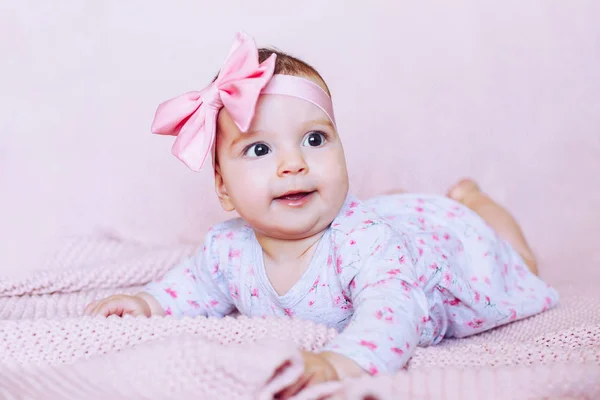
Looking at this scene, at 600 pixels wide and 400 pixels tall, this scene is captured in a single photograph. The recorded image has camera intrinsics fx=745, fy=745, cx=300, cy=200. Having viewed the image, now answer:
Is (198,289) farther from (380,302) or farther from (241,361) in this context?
(241,361)

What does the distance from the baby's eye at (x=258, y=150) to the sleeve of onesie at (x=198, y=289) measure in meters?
0.28

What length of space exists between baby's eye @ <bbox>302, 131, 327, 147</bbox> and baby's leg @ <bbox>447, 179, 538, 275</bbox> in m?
0.69

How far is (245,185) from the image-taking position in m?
1.25

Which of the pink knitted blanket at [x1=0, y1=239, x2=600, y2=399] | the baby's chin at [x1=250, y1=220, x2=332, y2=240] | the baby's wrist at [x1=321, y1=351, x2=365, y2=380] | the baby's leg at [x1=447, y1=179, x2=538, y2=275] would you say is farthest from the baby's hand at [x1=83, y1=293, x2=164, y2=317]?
the baby's leg at [x1=447, y1=179, x2=538, y2=275]

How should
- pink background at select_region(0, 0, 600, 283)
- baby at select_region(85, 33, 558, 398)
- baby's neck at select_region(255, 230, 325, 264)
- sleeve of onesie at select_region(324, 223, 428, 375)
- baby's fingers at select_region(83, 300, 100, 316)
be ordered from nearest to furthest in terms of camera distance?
1. sleeve of onesie at select_region(324, 223, 428, 375)
2. baby at select_region(85, 33, 558, 398)
3. baby's neck at select_region(255, 230, 325, 264)
4. baby's fingers at select_region(83, 300, 100, 316)
5. pink background at select_region(0, 0, 600, 283)

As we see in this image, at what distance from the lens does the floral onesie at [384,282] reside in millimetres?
1075

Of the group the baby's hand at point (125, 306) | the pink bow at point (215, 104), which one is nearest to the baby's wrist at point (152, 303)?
the baby's hand at point (125, 306)

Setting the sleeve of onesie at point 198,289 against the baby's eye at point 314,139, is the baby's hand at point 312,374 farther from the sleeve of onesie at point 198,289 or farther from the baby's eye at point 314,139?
the sleeve of onesie at point 198,289

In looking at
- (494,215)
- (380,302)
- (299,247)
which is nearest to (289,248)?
(299,247)

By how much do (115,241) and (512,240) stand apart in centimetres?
100

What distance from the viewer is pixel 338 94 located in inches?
88.3

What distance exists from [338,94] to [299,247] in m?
1.03

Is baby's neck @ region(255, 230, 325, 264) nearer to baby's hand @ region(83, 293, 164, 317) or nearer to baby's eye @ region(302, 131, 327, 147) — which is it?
baby's eye @ region(302, 131, 327, 147)

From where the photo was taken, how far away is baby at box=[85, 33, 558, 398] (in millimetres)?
1149
